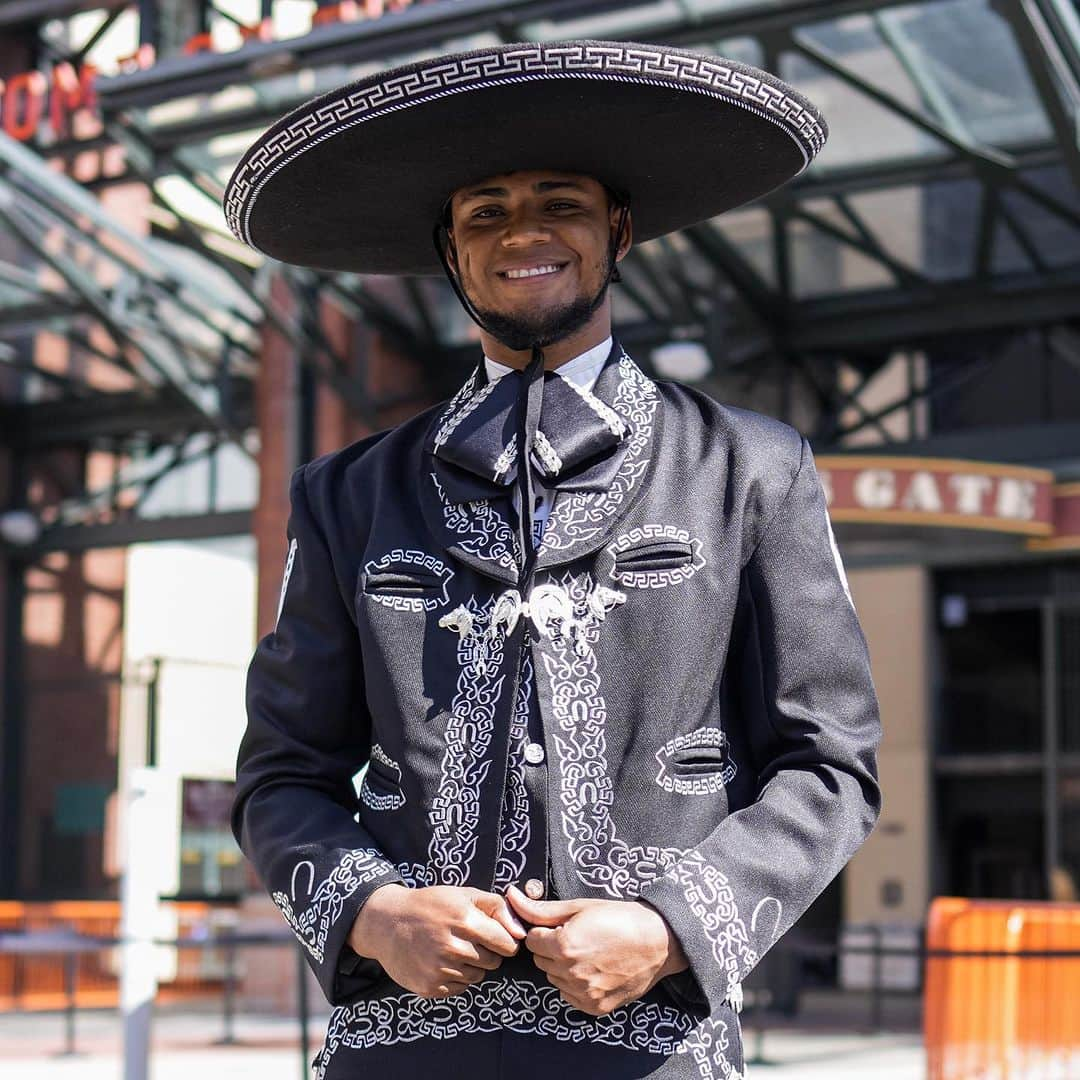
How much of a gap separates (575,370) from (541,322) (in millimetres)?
82

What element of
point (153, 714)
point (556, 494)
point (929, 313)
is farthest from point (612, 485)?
point (153, 714)

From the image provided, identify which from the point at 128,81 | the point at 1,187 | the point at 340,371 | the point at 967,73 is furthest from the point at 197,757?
the point at 967,73

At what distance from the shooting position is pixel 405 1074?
197cm

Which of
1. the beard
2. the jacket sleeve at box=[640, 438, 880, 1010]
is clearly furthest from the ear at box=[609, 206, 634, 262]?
the jacket sleeve at box=[640, 438, 880, 1010]

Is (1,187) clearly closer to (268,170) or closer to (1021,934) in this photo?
(1021,934)

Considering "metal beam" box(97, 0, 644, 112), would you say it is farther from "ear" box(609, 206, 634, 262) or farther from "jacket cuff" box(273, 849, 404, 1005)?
"jacket cuff" box(273, 849, 404, 1005)

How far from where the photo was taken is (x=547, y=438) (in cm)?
222

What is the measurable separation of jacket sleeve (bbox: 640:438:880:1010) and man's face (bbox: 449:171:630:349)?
13.2 inches

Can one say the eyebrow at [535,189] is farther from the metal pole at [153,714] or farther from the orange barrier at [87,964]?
the orange barrier at [87,964]

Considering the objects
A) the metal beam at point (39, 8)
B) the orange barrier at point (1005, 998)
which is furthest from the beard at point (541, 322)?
the metal beam at point (39, 8)

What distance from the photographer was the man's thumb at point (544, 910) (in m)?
1.85

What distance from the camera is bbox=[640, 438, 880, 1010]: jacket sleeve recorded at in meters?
1.92

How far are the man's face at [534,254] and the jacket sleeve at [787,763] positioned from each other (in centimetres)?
33

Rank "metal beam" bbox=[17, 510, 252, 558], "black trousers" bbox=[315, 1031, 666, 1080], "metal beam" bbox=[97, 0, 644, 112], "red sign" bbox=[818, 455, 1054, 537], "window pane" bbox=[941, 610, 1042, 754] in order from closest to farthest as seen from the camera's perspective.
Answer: "black trousers" bbox=[315, 1031, 666, 1080] → "metal beam" bbox=[97, 0, 644, 112] → "red sign" bbox=[818, 455, 1054, 537] → "metal beam" bbox=[17, 510, 252, 558] → "window pane" bbox=[941, 610, 1042, 754]
